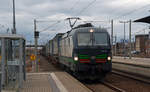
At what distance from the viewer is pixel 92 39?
1501 cm

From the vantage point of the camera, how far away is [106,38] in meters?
15.1

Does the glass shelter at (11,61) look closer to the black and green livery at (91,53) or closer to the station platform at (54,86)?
the station platform at (54,86)

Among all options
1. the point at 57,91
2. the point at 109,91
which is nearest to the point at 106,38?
the point at 109,91

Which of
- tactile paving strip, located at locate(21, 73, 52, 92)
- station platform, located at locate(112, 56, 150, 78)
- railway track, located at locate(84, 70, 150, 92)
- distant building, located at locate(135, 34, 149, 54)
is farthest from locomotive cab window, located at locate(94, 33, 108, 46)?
distant building, located at locate(135, 34, 149, 54)

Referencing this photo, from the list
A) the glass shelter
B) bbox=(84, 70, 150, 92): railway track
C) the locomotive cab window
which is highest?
the locomotive cab window

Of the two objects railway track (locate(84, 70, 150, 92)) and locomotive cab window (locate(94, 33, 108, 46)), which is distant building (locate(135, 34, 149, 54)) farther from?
locomotive cab window (locate(94, 33, 108, 46))

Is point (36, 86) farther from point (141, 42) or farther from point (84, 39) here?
point (141, 42)

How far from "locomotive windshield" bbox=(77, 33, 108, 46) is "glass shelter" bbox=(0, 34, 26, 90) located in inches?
166

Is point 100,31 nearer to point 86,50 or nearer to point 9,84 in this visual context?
point 86,50

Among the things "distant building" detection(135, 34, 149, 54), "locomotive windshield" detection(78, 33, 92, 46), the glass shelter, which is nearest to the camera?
the glass shelter

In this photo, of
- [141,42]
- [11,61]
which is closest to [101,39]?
[11,61]

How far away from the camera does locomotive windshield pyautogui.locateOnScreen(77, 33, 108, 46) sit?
14.8 metres

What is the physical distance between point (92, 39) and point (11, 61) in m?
5.71

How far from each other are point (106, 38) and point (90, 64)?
1.95 meters
